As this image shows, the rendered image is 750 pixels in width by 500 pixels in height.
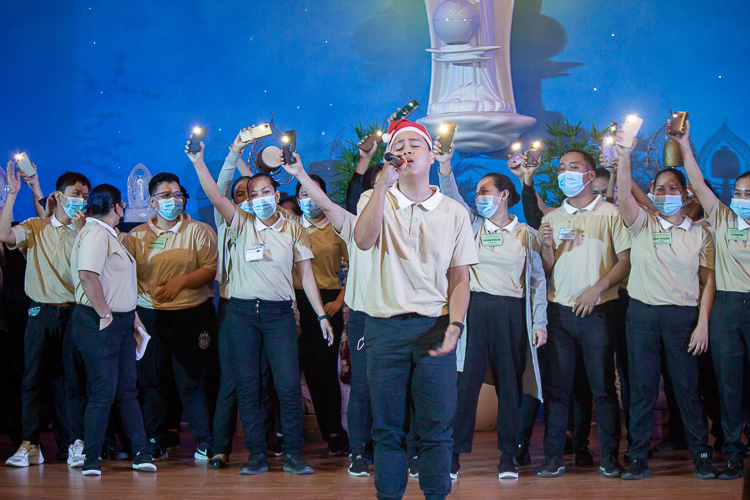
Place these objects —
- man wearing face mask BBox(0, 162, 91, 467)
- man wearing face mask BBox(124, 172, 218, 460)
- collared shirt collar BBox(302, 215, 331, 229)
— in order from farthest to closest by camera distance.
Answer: collared shirt collar BBox(302, 215, 331, 229) < man wearing face mask BBox(124, 172, 218, 460) < man wearing face mask BBox(0, 162, 91, 467)

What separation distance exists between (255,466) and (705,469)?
239cm

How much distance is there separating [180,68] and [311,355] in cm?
321

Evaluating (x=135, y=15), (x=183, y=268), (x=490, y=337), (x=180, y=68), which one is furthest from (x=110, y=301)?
(x=135, y=15)

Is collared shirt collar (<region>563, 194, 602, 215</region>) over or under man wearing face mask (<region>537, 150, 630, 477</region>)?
over

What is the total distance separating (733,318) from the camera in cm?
381

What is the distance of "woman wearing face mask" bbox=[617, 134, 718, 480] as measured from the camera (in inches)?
150

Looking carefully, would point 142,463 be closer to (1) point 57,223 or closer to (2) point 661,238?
(1) point 57,223

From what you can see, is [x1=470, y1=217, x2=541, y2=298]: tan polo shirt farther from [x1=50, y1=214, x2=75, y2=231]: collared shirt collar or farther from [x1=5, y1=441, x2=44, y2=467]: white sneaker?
[x1=5, y1=441, x2=44, y2=467]: white sneaker

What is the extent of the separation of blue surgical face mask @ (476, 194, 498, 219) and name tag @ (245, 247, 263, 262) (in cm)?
122

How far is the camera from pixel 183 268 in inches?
175

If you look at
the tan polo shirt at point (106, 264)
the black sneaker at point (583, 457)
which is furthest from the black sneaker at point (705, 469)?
the tan polo shirt at point (106, 264)

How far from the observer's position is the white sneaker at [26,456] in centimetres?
420

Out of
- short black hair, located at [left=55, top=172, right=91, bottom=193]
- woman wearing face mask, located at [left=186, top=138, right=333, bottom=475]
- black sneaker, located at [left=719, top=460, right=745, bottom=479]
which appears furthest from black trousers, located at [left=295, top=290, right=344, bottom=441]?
black sneaker, located at [left=719, top=460, right=745, bottom=479]

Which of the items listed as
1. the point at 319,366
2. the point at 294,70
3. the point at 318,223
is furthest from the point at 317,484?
the point at 294,70
